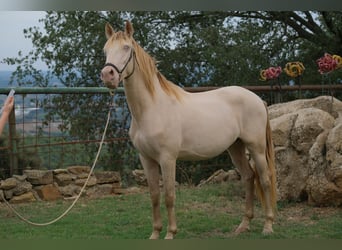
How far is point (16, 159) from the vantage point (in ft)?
16.5

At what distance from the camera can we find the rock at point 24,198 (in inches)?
185

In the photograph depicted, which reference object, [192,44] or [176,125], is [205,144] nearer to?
[176,125]

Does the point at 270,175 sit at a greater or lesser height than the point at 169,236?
greater

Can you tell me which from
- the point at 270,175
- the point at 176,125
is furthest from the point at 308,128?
the point at 176,125

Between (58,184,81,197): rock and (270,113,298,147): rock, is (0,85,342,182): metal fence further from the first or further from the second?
(270,113,298,147): rock

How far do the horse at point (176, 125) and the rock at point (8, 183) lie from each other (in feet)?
5.69

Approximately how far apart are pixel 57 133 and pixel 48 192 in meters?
0.92

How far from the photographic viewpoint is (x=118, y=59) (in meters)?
3.18

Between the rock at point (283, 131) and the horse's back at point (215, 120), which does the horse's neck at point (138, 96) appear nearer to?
the horse's back at point (215, 120)

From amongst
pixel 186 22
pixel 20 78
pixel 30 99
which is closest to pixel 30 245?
pixel 30 99

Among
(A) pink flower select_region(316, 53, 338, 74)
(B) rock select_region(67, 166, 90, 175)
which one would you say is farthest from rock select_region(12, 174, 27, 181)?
(A) pink flower select_region(316, 53, 338, 74)

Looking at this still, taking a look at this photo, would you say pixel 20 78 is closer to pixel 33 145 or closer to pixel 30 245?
pixel 33 145

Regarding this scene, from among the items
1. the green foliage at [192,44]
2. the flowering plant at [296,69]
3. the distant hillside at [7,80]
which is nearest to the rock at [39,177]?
the distant hillside at [7,80]

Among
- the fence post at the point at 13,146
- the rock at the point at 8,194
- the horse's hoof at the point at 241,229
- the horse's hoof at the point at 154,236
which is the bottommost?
the horse's hoof at the point at 241,229
